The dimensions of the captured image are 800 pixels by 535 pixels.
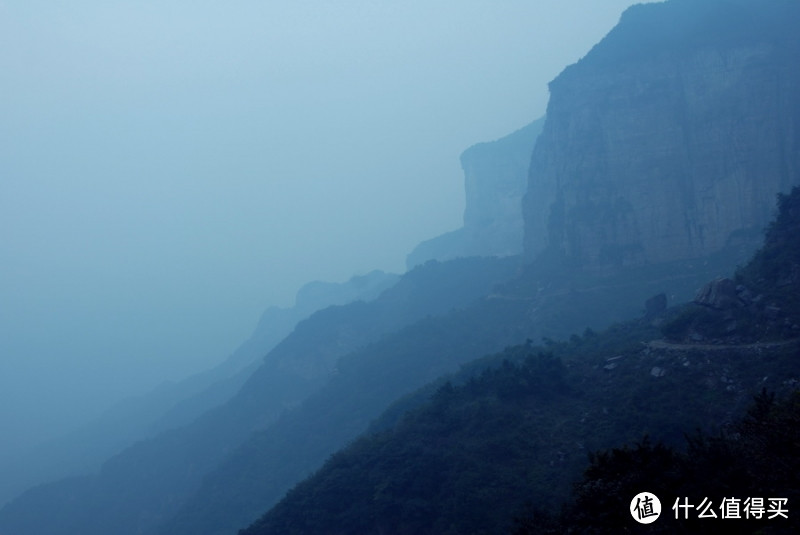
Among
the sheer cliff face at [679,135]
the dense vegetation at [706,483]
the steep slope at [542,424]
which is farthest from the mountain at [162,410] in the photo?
the dense vegetation at [706,483]

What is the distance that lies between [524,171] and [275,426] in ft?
239

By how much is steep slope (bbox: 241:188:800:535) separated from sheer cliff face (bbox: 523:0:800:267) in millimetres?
23437

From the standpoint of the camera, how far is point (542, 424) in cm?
2750

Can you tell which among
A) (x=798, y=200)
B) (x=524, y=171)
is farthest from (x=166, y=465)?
(x=524, y=171)

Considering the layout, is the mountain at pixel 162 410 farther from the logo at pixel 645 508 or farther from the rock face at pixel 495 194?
the logo at pixel 645 508

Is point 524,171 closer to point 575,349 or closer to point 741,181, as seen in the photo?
point 741,181

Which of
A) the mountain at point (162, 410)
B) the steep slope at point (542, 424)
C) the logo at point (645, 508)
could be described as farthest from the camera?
the mountain at point (162, 410)

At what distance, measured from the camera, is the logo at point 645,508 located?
38.8ft

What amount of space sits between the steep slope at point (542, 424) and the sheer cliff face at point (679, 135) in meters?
23.4

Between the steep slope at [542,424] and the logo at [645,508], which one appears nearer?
the logo at [645,508]

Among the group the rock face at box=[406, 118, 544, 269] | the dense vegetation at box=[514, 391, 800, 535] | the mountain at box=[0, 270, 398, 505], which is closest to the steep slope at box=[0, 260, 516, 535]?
the mountain at box=[0, 270, 398, 505]

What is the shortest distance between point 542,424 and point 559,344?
15.7m

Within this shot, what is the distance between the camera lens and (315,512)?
87.0ft

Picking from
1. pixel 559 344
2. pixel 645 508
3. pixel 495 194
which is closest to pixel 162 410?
pixel 495 194
